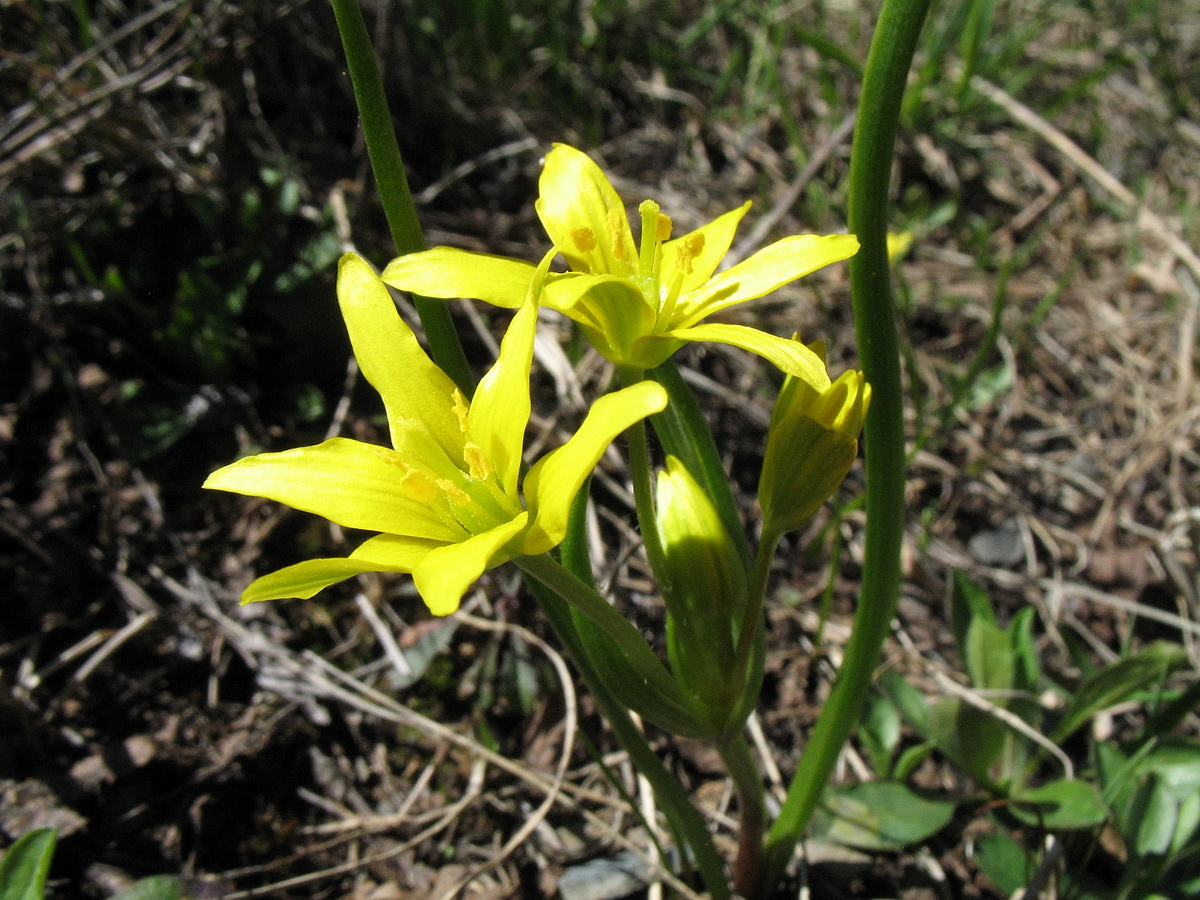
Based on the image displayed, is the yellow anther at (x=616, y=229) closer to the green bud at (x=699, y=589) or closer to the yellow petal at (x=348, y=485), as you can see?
the green bud at (x=699, y=589)

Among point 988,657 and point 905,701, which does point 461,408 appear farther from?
point 988,657

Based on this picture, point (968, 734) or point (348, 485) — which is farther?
point (968, 734)

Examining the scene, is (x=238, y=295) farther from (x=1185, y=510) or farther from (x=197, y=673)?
(x=1185, y=510)

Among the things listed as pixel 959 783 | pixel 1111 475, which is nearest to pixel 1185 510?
pixel 1111 475

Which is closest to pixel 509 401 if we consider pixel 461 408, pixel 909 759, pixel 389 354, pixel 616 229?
pixel 461 408

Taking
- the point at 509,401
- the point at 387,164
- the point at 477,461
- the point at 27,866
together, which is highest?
the point at 387,164

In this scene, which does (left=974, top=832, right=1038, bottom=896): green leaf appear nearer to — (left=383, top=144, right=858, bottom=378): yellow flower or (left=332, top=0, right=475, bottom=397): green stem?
(left=383, top=144, right=858, bottom=378): yellow flower
